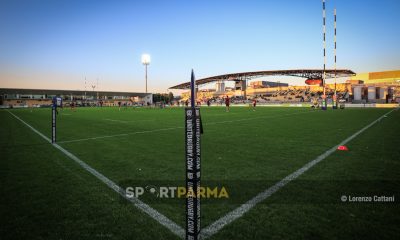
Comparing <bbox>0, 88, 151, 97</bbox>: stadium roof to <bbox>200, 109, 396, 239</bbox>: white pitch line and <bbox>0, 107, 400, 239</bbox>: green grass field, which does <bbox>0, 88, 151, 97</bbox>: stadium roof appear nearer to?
<bbox>0, 107, 400, 239</bbox>: green grass field

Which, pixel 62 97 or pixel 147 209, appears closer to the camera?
pixel 147 209

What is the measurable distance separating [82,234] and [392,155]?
6414 mm

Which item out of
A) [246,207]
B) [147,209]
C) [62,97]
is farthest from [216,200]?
[62,97]

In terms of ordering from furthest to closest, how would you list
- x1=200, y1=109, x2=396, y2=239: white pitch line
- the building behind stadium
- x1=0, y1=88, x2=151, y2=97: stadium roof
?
x1=0, y1=88, x2=151, y2=97: stadium roof
the building behind stadium
x1=200, y1=109, x2=396, y2=239: white pitch line

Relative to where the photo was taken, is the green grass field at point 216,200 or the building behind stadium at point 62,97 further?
the building behind stadium at point 62,97

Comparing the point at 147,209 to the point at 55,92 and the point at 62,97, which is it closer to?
the point at 62,97

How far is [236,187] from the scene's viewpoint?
3.62 metres

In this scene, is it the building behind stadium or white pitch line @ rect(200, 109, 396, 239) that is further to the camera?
the building behind stadium

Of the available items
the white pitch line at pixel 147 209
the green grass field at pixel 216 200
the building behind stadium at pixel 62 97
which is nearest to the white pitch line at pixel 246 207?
the green grass field at pixel 216 200

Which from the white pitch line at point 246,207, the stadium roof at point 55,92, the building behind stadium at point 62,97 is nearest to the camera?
the white pitch line at point 246,207

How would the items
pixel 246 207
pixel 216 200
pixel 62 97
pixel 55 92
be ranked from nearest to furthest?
pixel 246 207, pixel 216 200, pixel 55 92, pixel 62 97

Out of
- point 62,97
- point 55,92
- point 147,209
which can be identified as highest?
point 55,92

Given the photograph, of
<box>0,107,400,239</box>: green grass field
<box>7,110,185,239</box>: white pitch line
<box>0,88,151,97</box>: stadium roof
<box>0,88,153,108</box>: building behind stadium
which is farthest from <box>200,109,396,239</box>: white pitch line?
<box>0,88,151,97</box>: stadium roof

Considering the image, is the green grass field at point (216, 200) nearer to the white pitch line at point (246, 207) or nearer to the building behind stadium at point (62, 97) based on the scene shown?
the white pitch line at point (246, 207)
